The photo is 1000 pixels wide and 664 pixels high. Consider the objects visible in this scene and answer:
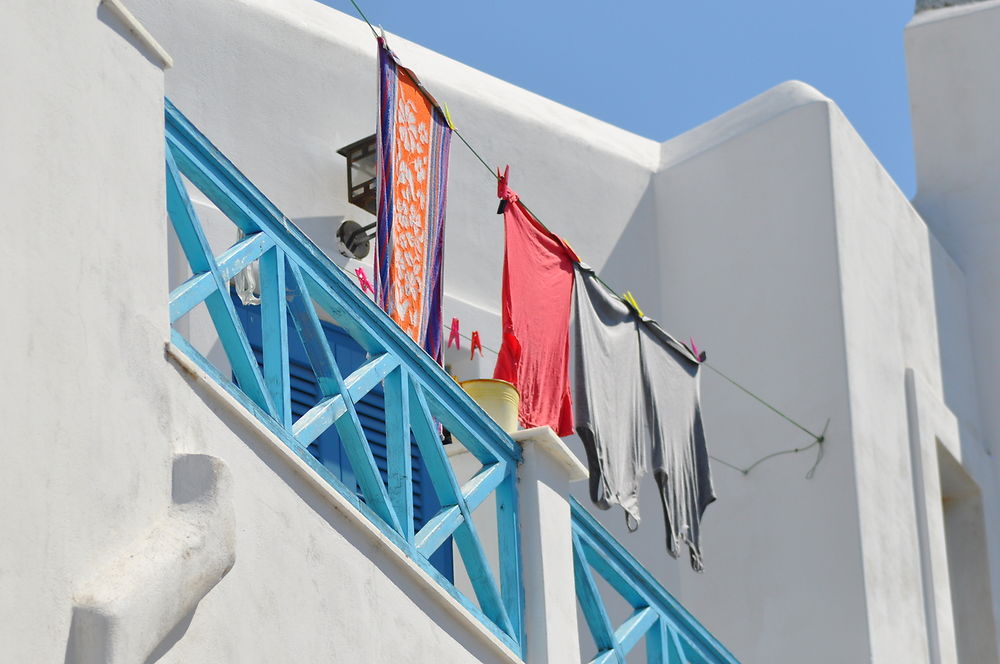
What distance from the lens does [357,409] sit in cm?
938

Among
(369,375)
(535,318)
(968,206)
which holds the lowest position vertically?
(369,375)

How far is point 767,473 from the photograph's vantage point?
11.8 metres

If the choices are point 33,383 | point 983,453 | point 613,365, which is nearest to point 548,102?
point 613,365

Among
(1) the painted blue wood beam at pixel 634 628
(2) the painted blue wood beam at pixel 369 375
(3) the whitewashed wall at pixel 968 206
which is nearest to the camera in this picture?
(2) the painted blue wood beam at pixel 369 375

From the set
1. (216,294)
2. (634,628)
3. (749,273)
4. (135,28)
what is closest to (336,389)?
(216,294)

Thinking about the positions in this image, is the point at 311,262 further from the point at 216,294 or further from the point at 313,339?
the point at 216,294

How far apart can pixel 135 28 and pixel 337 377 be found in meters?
1.24

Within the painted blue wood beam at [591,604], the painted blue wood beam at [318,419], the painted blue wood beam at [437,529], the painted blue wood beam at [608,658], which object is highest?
the painted blue wood beam at [318,419]

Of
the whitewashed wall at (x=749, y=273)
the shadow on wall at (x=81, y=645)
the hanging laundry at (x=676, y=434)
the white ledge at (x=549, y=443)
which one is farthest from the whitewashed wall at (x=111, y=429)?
the whitewashed wall at (x=749, y=273)

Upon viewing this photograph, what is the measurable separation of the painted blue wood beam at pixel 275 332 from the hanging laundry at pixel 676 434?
398cm

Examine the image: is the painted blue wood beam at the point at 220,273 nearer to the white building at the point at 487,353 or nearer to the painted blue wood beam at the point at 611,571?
the white building at the point at 487,353

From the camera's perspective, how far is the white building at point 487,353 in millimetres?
4414

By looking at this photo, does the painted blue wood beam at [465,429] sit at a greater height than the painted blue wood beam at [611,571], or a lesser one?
greater

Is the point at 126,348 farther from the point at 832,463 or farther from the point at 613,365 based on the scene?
the point at 832,463
